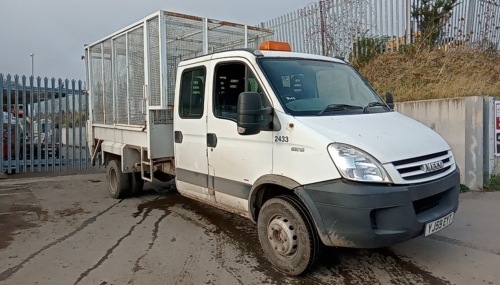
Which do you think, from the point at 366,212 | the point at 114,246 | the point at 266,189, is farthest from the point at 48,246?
the point at 366,212

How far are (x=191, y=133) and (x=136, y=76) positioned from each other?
206 centimetres

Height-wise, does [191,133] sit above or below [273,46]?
below

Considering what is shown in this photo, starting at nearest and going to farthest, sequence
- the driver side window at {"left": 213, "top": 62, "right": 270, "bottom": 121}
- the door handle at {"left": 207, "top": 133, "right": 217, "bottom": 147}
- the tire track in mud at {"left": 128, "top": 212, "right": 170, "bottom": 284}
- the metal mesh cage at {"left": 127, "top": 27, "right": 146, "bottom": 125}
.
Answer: the tire track in mud at {"left": 128, "top": 212, "right": 170, "bottom": 284} < the driver side window at {"left": 213, "top": 62, "right": 270, "bottom": 121} < the door handle at {"left": 207, "top": 133, "right": 217, "bottom": 147} < the metal mesh cage at {"left": 127, "top": 27, "right": 146, "bottom": 125}

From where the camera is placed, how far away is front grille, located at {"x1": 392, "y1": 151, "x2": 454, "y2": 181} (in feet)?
10.6

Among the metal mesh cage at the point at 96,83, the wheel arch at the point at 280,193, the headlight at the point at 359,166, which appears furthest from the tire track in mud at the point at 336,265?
the metal mesh cage at the point at 96,83

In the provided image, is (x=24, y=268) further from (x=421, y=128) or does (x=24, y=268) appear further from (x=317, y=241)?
(x=421, y=128)

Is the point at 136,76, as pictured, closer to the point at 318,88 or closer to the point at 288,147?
the point at 318,88

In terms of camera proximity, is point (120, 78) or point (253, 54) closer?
point (253, 54)

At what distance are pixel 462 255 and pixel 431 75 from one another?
5.85 m

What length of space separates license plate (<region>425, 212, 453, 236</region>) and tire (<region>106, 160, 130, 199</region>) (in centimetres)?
532

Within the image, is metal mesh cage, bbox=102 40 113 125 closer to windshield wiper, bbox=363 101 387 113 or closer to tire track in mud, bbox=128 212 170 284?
tire track in mud, bbox=128 212 170 284

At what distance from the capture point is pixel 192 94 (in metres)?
4.90

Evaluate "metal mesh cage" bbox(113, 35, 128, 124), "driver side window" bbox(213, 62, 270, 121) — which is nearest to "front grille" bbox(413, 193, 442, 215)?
"driver side window" bbox(213, 62, 270, 121)

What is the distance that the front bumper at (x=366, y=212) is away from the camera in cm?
310
